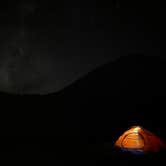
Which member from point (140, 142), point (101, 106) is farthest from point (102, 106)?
point (140, 142)

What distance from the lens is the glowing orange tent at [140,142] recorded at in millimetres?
6680

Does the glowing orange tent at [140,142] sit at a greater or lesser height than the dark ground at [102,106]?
lesser

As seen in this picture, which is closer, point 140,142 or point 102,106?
point 140,142

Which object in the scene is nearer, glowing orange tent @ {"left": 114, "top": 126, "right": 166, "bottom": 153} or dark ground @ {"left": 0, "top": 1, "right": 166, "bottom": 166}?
glowing orange tent @ {"left": 114, "top": 126, "right": 166, "bottom": 153}

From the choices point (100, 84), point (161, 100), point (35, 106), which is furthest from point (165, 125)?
point (35, 106)

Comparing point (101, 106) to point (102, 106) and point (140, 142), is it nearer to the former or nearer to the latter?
point (102, 106)

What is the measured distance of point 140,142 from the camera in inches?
266

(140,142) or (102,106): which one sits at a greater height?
(102,106)

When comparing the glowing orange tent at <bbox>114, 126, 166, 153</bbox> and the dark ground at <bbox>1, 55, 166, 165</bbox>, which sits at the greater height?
the dark ground at <bbox>1, 55, 166, 165</bbox>

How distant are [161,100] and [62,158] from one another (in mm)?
7378

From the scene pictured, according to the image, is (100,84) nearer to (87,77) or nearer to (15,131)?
(87,77)

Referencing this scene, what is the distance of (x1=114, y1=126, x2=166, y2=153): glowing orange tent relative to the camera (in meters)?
6.68

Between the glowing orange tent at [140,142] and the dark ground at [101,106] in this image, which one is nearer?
the glowing orange tent at [140,142]

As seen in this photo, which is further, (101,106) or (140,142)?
(101,106)
